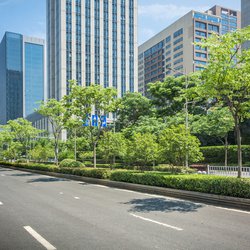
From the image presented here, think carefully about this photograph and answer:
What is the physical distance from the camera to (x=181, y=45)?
122625 mm

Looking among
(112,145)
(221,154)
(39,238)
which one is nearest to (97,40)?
(221,154)

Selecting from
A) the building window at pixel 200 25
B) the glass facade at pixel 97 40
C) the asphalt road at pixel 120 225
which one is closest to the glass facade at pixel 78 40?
the glass facade at pixel 97 40

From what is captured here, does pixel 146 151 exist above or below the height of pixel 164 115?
below

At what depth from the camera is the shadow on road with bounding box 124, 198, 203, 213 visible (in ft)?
38.5

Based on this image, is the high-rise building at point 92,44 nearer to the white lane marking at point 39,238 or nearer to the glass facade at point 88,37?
the glass facade at point 88,37

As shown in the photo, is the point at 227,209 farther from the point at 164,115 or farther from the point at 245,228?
the point at 164,115

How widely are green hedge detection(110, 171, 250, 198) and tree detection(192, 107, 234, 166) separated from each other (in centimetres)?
2116

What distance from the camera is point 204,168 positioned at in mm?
37844

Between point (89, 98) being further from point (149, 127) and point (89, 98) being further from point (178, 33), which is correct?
point (178, 33)

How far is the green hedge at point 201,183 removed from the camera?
12258 mm

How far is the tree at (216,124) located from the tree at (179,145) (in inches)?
747

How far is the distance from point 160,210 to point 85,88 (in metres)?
16.6

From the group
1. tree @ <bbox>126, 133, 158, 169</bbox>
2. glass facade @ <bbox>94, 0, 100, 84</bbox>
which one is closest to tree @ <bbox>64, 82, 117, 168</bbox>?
tree @ <bbox>126, 133, 158, 169</bbox>

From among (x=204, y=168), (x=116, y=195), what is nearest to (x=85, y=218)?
(x=116, y=195)
